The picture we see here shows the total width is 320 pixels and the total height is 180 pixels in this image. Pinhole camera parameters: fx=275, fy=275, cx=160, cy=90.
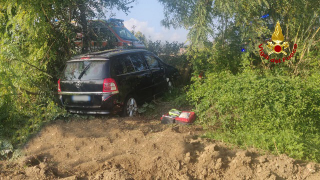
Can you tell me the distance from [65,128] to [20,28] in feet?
11.3

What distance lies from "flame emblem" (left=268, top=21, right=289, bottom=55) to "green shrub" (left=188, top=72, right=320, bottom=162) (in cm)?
215

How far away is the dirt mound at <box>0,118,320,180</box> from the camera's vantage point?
375cm

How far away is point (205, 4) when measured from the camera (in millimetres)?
6984

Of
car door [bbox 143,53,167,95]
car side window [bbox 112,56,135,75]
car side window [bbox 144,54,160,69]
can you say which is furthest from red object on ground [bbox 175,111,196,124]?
car side window [bbox 144,54,160,69]

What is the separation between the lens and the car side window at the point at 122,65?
6.60m

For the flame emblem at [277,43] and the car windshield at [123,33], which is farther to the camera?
the car windshield at [123,33]

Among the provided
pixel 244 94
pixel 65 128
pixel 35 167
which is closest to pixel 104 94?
pixel 65 128

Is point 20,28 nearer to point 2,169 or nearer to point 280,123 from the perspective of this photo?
point 2,169

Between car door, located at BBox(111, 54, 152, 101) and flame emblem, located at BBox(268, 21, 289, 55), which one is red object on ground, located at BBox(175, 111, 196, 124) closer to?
car door, located at BBox(111, 54, 152, 101)

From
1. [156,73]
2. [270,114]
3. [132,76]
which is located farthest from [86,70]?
[270,114]

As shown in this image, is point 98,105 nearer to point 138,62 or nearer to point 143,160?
point 138,62

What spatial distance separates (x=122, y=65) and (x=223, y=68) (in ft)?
9.03

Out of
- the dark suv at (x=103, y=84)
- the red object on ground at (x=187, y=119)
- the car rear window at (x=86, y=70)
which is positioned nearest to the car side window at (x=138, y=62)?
the dark suv at (x=103, y=84)

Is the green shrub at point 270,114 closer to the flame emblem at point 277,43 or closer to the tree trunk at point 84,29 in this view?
the flame emblem at point 277,43
